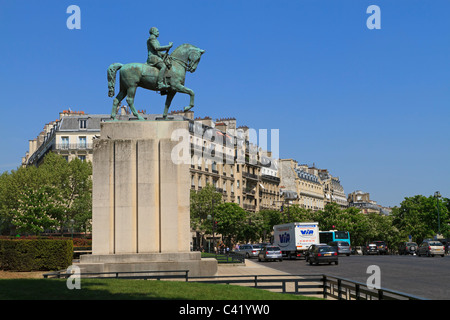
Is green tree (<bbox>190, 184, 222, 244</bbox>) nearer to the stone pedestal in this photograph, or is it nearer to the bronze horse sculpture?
the bronze horse sculpture

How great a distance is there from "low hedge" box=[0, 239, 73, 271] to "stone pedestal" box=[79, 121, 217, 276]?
237 inches

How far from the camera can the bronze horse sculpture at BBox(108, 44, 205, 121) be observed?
2300 cm

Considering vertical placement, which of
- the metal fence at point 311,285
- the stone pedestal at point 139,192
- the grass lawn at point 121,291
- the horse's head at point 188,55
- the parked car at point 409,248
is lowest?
the parked car at point 409,248

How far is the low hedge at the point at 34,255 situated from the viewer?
87.6 feet

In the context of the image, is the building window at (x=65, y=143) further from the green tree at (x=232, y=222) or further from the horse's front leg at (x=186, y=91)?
the horse's front leg at (x=186, y=91)

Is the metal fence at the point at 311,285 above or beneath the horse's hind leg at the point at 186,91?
beneath

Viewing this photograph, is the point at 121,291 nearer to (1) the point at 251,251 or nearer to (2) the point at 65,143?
(1) the point at 251,251

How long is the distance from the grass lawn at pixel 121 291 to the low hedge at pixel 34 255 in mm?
11782

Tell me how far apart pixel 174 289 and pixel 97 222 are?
8.41 meters

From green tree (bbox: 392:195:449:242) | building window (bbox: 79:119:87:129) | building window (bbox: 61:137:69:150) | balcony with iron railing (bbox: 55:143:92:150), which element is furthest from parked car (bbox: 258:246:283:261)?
green tree (bbox: 392:195:449:242)

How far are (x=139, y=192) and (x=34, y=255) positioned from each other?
316 inches

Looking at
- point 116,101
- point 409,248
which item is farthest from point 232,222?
point 116,101

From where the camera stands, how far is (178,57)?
23531 mm

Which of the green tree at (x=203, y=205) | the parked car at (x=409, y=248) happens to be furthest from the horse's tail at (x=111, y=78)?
the green tree at (x=203, y=205)
